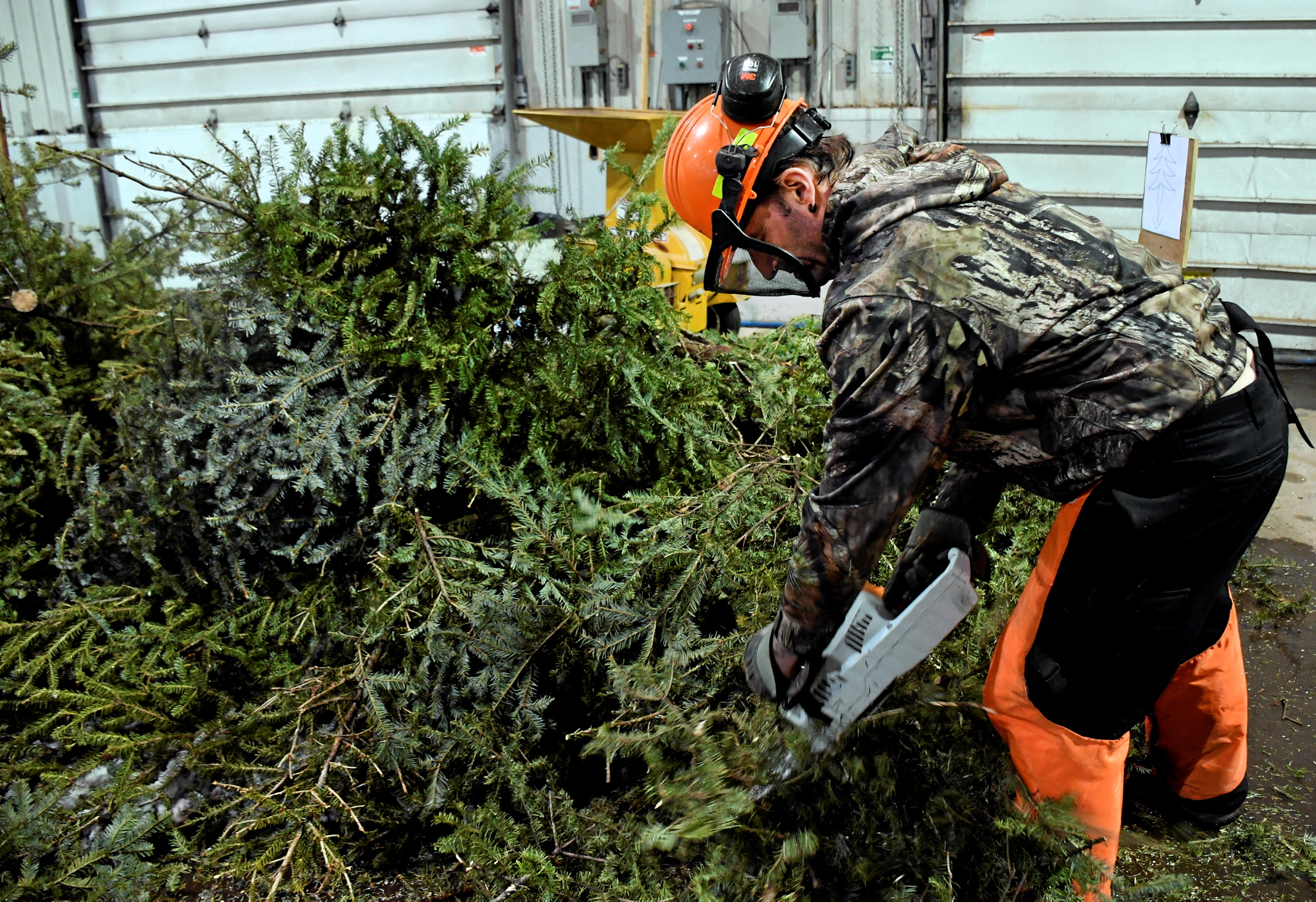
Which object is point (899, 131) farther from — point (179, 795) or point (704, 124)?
point (179, 795)

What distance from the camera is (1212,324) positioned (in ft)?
5.90

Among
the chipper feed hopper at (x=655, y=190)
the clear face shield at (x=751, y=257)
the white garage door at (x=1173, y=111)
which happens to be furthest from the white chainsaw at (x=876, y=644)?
the white garage door at (x=1173, y=111)

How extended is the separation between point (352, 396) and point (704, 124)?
1.44 m

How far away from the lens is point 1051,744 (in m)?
1.88

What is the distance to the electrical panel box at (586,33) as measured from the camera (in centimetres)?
811

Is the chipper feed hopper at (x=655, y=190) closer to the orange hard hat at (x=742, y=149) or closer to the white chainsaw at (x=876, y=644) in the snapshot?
Answer: the orange hard hat at (x=742, y=149)

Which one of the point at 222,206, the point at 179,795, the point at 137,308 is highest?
the point at 222,206

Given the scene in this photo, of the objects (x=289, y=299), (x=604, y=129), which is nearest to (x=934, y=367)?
(x=289, y=299)

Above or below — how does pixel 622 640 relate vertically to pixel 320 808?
above

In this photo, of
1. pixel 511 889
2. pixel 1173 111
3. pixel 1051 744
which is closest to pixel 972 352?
pixel 1051 744

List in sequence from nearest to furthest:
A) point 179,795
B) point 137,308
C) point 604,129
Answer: point 179,795 → point 137,308 → point 604,129

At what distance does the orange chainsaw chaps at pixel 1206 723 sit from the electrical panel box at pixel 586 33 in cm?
751

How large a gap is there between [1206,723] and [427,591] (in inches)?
85.0

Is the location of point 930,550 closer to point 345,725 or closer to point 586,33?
point 345,725
